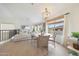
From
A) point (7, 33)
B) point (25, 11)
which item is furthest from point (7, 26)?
point (25, 11)

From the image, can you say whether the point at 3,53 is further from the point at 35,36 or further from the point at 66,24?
the point at 66,24

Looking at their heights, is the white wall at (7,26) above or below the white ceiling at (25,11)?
below

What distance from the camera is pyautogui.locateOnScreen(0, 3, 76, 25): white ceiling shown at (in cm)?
167

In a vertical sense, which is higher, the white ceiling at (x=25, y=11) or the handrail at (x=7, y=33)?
the white ceiling at (x=25, y=11)

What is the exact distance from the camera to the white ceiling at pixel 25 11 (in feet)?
5.47

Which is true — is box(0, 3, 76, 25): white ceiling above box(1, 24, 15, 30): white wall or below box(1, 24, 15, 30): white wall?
above

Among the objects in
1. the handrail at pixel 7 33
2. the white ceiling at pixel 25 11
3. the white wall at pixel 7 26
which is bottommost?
the handrail at pixel 7 33

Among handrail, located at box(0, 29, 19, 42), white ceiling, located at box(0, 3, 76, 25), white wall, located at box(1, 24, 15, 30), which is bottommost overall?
handrail, located at box(0, 29, 19, 42)

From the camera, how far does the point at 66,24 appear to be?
1.72m

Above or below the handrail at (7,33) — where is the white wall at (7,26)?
above

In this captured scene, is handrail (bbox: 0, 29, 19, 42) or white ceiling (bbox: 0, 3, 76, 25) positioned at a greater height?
white ceiling (bbox: 0, 3, 76, 25)

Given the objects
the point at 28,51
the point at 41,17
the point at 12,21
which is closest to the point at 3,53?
the point at 28,51

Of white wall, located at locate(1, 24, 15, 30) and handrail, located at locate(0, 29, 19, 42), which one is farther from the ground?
white wall, located at locate(1, 24, 15, 30)

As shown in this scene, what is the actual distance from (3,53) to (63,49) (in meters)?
0.87
